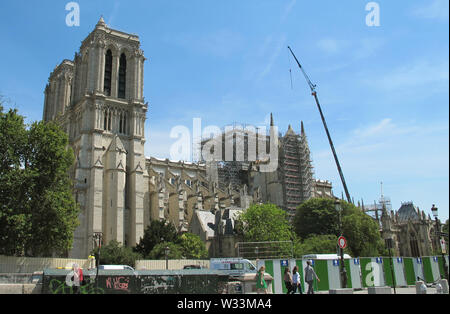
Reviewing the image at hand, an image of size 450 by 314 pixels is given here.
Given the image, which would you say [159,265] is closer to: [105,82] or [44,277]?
[44,277]

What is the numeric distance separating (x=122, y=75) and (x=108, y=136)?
11556 mm

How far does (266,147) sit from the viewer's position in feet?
255

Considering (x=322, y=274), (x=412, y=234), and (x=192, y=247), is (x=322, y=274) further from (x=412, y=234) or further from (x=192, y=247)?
(x=412, y=234)

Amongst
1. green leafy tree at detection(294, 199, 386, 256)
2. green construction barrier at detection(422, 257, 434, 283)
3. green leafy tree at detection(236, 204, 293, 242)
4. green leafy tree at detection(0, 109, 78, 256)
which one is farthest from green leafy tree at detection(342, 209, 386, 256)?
green leafy tree at detection(0, 109, 78, 256)

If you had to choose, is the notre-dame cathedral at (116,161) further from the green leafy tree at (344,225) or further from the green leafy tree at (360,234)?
the green leafy tree at (360,234)

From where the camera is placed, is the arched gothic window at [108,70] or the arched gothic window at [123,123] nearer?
the arched gothic window at [123,123]

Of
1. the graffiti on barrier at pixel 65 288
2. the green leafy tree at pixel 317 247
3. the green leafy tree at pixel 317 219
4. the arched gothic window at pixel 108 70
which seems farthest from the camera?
the arched gothic window at pixel 108 70

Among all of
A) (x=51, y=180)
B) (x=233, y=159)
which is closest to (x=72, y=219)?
(x=51, y=180)

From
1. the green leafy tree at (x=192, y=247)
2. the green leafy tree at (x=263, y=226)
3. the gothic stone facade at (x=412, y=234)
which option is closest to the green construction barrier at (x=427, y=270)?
the green leafy tree at (x=263, y=226)

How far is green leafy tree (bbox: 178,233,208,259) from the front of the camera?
149ft

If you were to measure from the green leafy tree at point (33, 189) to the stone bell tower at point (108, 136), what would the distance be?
18.0 m

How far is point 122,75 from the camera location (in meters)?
61.2

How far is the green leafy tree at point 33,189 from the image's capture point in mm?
28375

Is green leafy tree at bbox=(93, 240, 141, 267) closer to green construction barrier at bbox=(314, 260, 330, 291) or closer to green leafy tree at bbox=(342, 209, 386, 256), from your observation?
green construction barrier at bbox=(314, 260, 330, 291)
